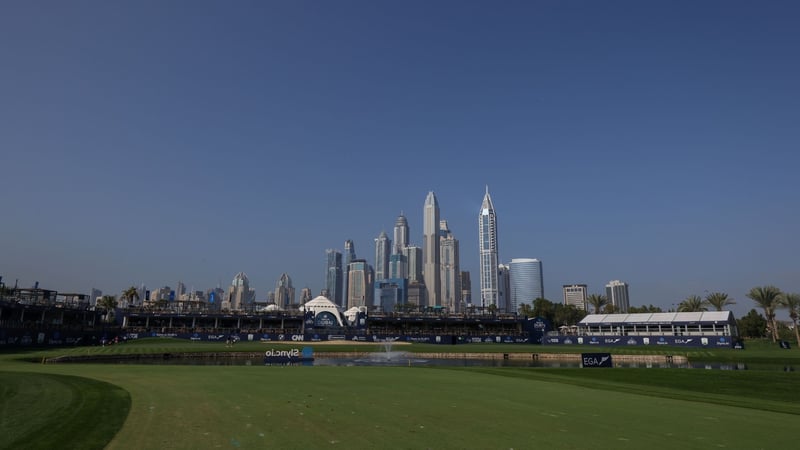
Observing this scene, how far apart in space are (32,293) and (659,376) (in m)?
129

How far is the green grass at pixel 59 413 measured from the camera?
10.7 meters

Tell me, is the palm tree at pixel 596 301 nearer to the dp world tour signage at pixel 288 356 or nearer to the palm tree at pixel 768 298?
the palm tree at pixel 768 298

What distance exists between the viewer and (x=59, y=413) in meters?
14.1

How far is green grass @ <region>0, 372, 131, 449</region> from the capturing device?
10.7 metres

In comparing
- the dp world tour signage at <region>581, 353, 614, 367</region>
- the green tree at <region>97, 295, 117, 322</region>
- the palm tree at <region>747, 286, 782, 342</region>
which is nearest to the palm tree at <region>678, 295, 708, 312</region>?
the palm tree at <region>747, 286, 782, 342</region>

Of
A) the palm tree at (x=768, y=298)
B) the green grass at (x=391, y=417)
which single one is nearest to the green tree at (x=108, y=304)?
the green grass at (x=391, y=417)

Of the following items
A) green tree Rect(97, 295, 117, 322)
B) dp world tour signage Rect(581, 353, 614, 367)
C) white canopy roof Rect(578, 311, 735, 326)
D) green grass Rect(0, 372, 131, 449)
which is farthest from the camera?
green tree Rect(97, 295, 117, 322)

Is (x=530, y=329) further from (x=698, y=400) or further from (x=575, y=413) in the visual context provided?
(x=575, y=413)

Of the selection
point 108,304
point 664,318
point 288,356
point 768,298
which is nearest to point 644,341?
point 664,318

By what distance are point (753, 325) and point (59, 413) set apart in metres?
182

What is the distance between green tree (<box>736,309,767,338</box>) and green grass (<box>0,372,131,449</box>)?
17505 cm

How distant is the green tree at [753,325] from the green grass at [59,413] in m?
175

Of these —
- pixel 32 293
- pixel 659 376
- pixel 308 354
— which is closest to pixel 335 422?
pixel 659 376

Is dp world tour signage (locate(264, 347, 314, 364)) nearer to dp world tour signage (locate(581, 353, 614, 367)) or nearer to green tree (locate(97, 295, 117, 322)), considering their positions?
dp world tour signage (locate(581, 353, 614, 367))
